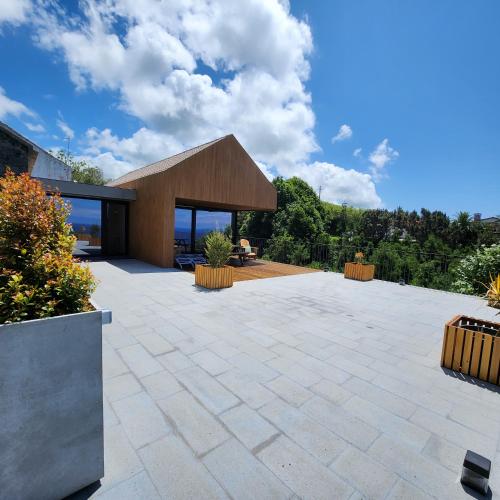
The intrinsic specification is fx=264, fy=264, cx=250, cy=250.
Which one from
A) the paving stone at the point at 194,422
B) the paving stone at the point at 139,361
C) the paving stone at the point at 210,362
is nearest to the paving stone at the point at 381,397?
the paving stone at the point at 210,362

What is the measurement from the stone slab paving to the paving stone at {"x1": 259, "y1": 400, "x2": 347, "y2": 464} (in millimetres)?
11

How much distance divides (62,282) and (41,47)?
14.1m

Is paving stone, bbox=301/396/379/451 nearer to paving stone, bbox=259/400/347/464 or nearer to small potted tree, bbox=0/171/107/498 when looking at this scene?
paving stone, bbox=259/400/347/464

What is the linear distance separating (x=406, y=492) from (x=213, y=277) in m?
5.77

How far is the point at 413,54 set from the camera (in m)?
7.70

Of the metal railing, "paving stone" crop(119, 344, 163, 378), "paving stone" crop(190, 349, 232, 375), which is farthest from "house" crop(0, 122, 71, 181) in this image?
the metal railing

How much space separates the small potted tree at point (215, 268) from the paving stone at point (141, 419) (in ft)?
14.9

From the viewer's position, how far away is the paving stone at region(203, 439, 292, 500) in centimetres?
164

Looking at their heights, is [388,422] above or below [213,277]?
below

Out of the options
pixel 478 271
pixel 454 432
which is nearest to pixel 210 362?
pixel 454 432

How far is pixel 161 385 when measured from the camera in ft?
8.96

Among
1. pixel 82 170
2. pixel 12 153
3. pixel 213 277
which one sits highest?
pixel 82 170

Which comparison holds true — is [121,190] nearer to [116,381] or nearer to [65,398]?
[116,381]

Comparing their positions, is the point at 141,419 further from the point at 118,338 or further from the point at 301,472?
the point at 118,338
